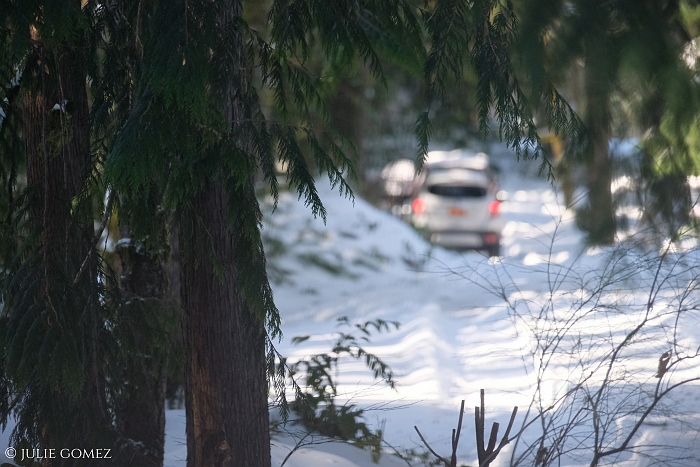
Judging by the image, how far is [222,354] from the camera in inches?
161

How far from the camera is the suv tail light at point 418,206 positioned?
1534cm

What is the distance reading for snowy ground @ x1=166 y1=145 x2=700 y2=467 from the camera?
4.65 metres

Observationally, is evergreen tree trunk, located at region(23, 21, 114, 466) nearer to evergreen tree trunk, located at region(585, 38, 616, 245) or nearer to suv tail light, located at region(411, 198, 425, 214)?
evergreen tree trunk, located at region(585, 38, 616, 245)

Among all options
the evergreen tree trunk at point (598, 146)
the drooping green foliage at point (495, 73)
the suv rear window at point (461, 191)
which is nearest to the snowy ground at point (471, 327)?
the evergreen tree trunk at point (598, 146)

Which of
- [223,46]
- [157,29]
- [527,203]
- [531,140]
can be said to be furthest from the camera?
[527,203]

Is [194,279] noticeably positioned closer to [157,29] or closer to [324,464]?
[157,29]

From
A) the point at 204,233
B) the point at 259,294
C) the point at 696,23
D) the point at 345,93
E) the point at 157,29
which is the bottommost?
the point at 259,294

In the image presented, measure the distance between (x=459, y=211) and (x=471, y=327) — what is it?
A: 5644 millimetres

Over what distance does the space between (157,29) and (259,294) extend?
1358mm

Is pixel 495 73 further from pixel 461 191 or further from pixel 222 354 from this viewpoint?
pixel 461 191

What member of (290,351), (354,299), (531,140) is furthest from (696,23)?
(354,299)

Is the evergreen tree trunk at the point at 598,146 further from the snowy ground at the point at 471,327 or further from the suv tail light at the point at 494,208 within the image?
the suv tail light at the point at 494,208

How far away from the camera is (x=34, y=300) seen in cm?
384

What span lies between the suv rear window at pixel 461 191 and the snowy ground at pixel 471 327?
1431 millimetres
